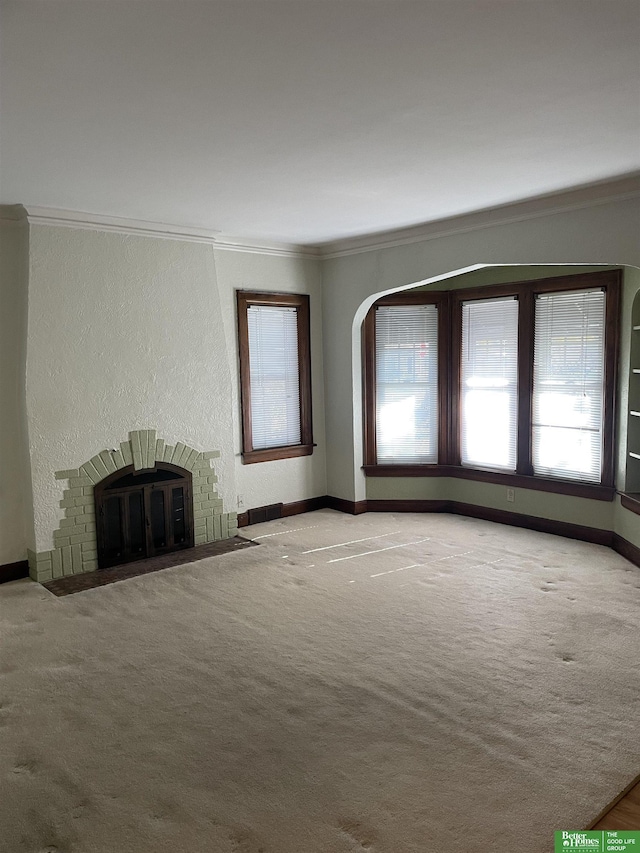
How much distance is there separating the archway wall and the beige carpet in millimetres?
1556

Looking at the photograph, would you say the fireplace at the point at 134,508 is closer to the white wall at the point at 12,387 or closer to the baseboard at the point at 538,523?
the white wall at the point at 12,387

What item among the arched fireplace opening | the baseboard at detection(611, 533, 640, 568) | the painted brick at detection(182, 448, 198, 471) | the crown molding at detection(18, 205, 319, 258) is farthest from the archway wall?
the arched fireplace opening

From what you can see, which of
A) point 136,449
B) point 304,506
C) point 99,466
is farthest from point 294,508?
point 99,466

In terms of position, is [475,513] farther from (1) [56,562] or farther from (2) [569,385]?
(1) [56,562]

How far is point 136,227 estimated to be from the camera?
521 centimetres

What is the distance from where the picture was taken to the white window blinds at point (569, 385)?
18.2 ft

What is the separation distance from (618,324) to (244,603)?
368cm

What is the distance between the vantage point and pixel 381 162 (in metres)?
3.73

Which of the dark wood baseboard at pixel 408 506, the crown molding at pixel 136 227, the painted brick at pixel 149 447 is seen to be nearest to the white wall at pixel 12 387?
the crown molding at pixel 136 227

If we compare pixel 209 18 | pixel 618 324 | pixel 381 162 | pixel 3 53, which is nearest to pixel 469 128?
pixel 381 162

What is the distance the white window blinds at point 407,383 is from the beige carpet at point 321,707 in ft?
6.14

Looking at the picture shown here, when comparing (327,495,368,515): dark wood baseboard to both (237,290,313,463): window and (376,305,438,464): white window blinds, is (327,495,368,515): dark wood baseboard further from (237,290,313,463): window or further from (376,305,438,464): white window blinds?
(237,290,313,463): window

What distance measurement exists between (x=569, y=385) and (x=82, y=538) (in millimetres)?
4267

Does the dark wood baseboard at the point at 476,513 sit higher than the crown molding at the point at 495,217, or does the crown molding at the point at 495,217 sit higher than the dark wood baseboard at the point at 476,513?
the crown molding at the point at 495,217
